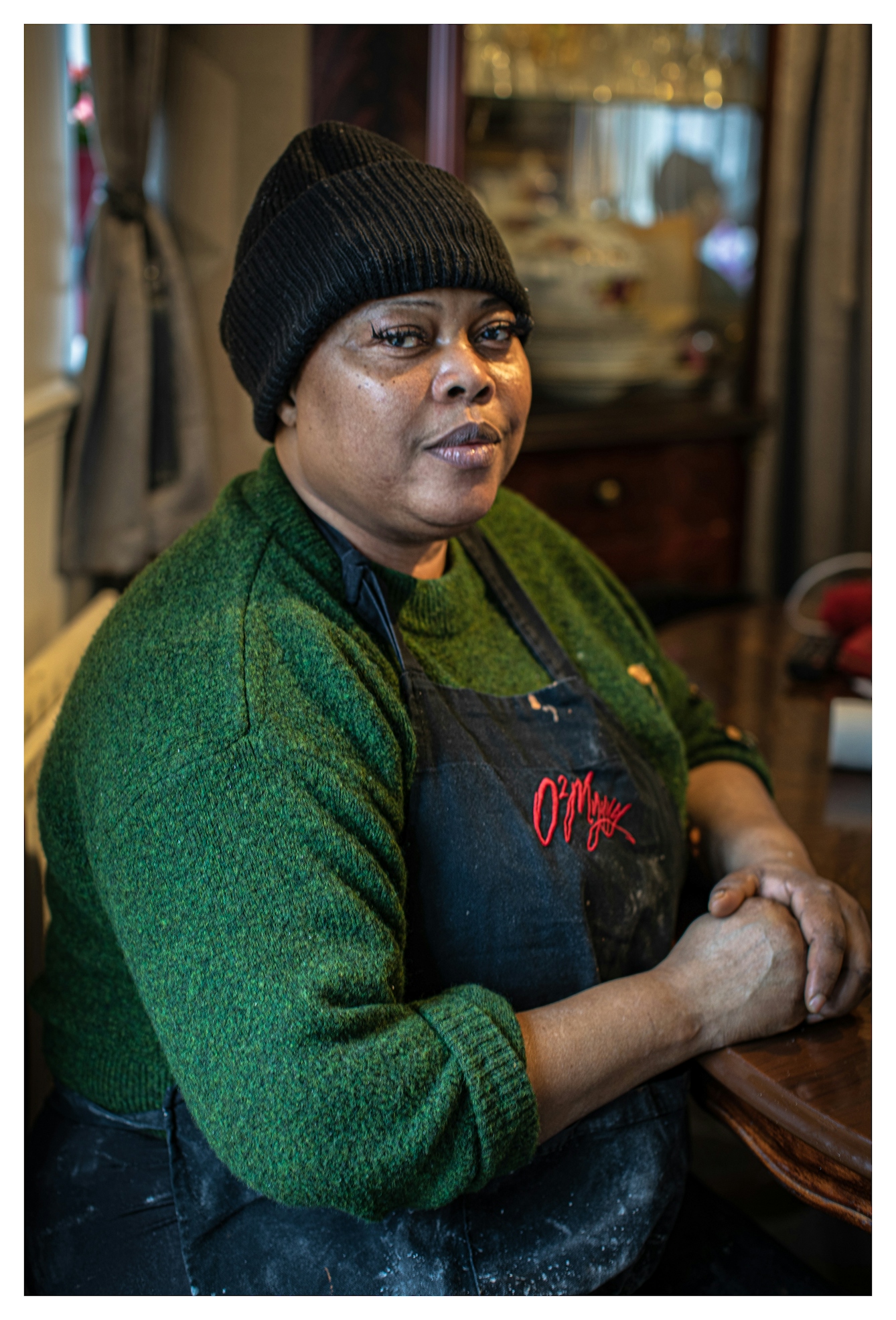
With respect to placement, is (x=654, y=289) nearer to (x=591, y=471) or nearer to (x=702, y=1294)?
(x=591, y=471)

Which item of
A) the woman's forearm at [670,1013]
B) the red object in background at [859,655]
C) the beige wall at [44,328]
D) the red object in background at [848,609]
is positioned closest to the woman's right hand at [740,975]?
the woman's forearm at [670,1013]

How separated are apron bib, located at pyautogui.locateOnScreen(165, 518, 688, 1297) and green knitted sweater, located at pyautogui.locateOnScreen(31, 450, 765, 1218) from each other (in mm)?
55

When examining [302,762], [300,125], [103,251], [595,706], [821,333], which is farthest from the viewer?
[821,333]

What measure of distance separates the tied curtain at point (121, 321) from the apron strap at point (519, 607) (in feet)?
2.65

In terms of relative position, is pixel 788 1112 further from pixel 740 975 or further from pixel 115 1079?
pixel 115 1079

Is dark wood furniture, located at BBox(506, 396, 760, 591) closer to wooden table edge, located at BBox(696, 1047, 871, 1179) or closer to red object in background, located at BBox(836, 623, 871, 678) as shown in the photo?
red object in background, located at BBox(836, 623, 871, 678)

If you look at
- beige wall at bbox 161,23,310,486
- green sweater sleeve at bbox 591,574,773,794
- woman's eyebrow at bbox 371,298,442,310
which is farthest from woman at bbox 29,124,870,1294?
beige wall at bbox 161,23,310,486

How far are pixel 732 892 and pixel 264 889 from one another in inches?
19.3

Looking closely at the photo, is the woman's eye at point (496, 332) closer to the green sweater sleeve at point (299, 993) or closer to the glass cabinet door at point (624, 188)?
the green sweater sleeve at point (299, 993)

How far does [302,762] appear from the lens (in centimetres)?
93

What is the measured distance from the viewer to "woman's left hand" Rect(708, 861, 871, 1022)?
3.59ft

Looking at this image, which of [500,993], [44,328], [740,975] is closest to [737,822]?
[740,975]

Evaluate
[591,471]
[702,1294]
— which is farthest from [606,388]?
[702,1294]
